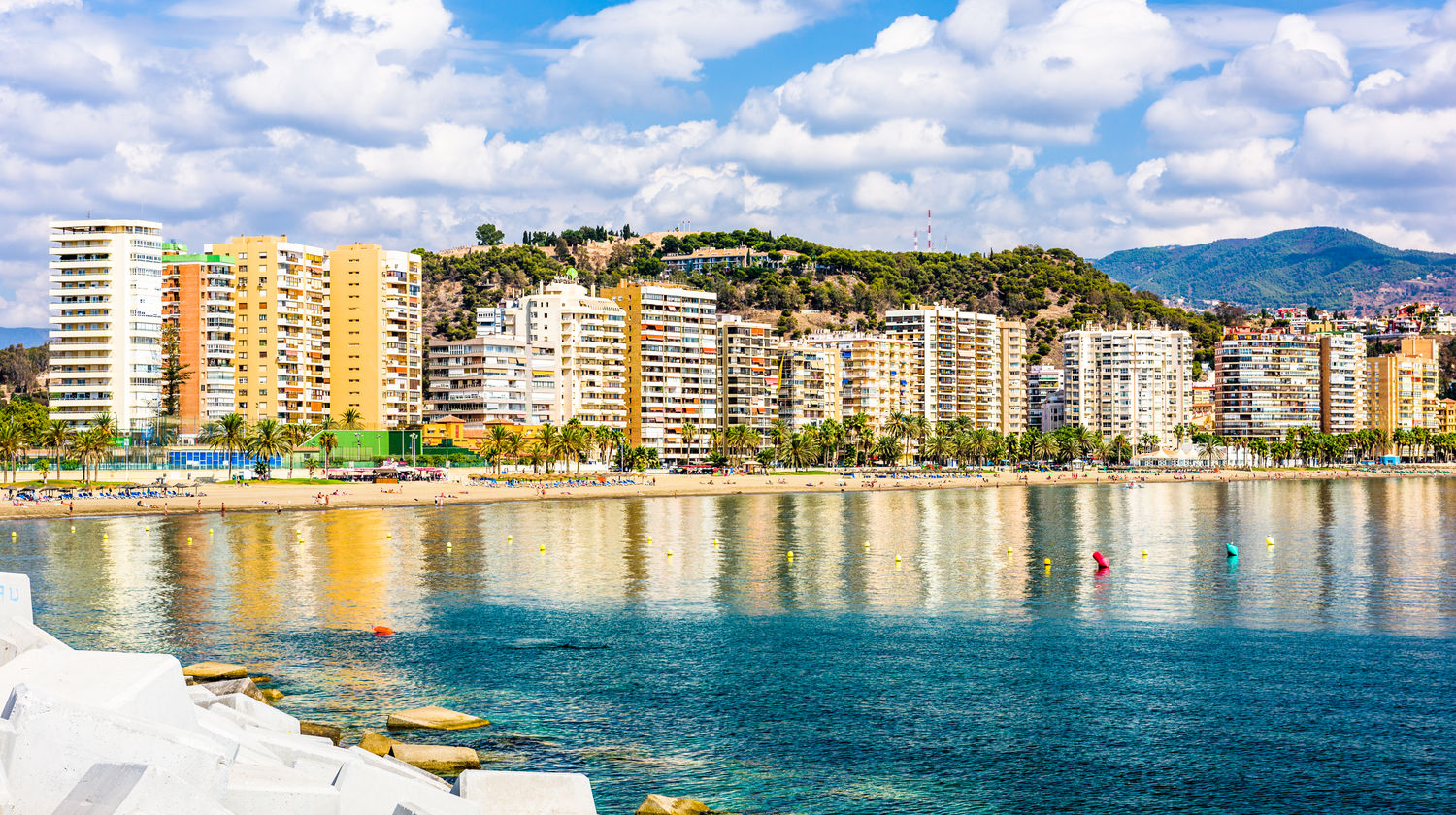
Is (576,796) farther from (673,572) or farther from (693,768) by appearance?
(673,572)

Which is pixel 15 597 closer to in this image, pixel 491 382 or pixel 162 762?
pixel 162 762

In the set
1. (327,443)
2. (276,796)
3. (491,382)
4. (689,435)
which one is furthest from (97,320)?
(276,796)

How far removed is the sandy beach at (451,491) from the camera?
101 meters

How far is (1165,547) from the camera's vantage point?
76438mm

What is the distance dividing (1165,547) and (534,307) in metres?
112

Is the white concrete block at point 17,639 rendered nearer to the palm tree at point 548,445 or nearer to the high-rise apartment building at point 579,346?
the palm tree at point 548,445

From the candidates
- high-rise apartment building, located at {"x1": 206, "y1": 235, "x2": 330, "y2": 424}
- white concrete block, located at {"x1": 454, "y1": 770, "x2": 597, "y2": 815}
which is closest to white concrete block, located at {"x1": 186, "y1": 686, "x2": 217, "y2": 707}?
white concrete block, located at {"x1": 454, "y1": 770, "x2": 597, "y2": 815}

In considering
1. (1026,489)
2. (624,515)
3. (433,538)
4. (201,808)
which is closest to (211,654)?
(201,808)

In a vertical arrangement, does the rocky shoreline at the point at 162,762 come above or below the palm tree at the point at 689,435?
below

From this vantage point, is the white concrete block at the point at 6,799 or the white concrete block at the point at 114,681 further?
the white concrete block at the point at 114,681

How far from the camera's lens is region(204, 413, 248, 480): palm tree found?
415ft

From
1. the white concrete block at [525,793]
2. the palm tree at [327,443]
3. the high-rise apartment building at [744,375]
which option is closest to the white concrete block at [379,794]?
the white concrete block at [525,793]

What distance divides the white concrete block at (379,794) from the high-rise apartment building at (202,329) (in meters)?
146

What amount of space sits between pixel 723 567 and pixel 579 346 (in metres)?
111
